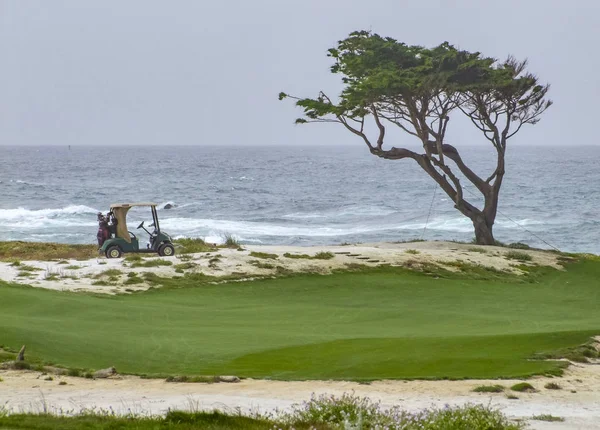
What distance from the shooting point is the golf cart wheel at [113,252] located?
29797 millimetres

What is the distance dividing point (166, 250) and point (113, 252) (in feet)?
5.80

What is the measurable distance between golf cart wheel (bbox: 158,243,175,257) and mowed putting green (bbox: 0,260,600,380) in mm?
4800

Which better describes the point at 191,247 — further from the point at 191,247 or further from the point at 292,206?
the point at 292,206

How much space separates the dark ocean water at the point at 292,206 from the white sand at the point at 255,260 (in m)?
27.9

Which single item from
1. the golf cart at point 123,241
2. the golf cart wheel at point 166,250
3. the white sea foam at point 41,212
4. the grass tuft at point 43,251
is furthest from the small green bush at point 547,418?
the white sea foam at point 41,212

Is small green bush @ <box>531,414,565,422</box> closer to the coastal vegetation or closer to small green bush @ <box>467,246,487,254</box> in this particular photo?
the coastal vegetation

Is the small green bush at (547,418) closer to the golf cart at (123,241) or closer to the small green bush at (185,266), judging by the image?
the small green bush at (185,266)

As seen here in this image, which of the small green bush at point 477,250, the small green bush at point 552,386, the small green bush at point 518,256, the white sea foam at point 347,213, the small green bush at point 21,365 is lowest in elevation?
the white sea foam at point 347,213

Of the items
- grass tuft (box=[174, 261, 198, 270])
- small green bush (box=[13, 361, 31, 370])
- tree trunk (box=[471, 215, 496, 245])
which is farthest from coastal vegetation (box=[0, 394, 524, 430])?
tree trunk (box=[471, 215, 496, 245])

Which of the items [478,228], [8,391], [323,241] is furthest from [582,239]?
[8,391]

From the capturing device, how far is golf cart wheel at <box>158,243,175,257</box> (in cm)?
3040

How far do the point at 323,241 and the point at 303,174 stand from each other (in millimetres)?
86525

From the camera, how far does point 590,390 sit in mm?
14156

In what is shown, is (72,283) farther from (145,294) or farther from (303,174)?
(303,174)
